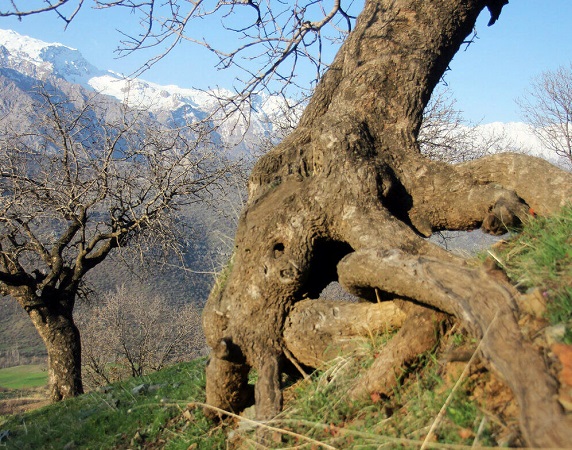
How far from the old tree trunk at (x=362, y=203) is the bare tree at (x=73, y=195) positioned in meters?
5.77

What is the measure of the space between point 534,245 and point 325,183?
1.51 meters

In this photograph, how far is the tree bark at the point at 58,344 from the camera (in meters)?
9.59

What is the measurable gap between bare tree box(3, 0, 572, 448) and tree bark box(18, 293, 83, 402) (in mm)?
7257

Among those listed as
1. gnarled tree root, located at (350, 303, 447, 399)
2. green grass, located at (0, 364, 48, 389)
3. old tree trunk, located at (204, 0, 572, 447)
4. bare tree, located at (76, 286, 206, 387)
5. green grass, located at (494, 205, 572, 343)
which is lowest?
green grass, located at (0, 364, 48, 389)

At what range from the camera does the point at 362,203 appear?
3482mm

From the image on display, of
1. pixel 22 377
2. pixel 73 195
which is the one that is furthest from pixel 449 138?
pixel 22 377

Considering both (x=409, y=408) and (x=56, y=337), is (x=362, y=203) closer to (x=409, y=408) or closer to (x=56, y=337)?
(x=409, y=408)

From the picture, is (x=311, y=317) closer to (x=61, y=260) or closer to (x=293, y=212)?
(x=293, y=212)

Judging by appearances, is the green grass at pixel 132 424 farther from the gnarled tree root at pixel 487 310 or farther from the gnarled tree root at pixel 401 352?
the gnarled tree root at pixel 487 310

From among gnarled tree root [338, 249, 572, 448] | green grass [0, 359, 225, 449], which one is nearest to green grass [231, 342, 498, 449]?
gnarled tree root [338, 249, 572, 448]

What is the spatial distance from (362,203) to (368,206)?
0.05 metres

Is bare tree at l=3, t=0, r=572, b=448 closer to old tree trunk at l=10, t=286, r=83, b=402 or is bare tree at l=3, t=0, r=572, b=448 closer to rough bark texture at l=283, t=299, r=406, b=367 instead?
rough bark texture at l=283, t=299, r=406, b=367

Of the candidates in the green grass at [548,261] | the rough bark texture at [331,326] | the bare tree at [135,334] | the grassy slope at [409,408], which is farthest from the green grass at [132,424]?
the bare tree at [135,334]

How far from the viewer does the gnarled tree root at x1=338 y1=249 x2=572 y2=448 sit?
1501 millimetres
